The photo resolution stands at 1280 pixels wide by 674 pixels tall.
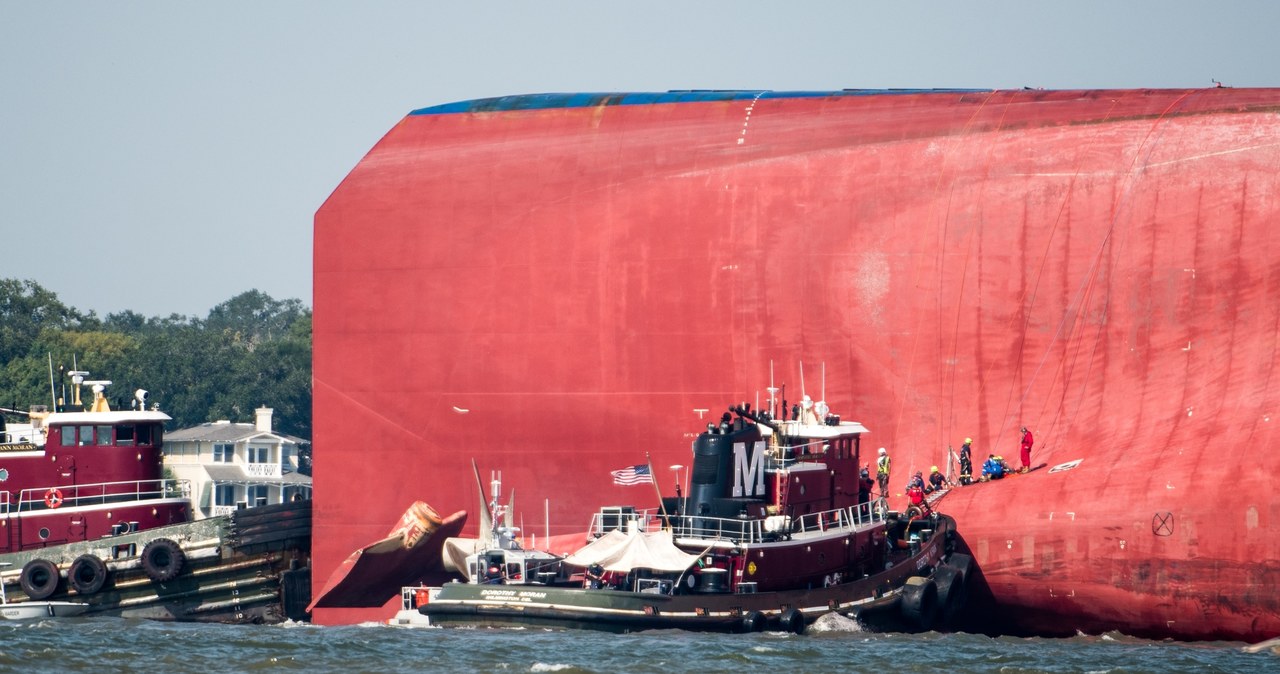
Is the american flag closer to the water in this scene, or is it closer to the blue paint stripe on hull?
the water

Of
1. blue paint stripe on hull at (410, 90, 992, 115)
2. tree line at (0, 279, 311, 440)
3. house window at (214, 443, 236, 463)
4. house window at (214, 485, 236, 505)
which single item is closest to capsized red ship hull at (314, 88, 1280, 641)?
blue paint stripe on hull at (410, 90, 992, 115)

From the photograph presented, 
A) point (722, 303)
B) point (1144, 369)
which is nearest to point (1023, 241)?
point (1144, 369)

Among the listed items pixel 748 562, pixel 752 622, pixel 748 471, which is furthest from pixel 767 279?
pixel 752 622

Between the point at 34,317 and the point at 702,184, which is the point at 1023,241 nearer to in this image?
the point at 702,184

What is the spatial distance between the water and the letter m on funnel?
7.90ft

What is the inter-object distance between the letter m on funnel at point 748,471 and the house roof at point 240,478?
3008 cm

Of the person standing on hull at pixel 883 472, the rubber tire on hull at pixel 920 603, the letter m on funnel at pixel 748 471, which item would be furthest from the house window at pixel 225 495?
the rubber tire on hull at pixel 920 603

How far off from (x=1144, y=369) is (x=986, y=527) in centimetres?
494

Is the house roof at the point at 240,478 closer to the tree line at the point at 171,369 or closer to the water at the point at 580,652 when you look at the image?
the tree line at the point at 171,369

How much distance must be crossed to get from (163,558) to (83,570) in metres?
1.43

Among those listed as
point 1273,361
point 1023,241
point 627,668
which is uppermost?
point 1023,241

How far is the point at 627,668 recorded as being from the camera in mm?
26188

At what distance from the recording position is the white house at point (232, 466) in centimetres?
5956

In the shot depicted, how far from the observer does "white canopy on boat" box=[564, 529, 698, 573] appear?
29047mm
